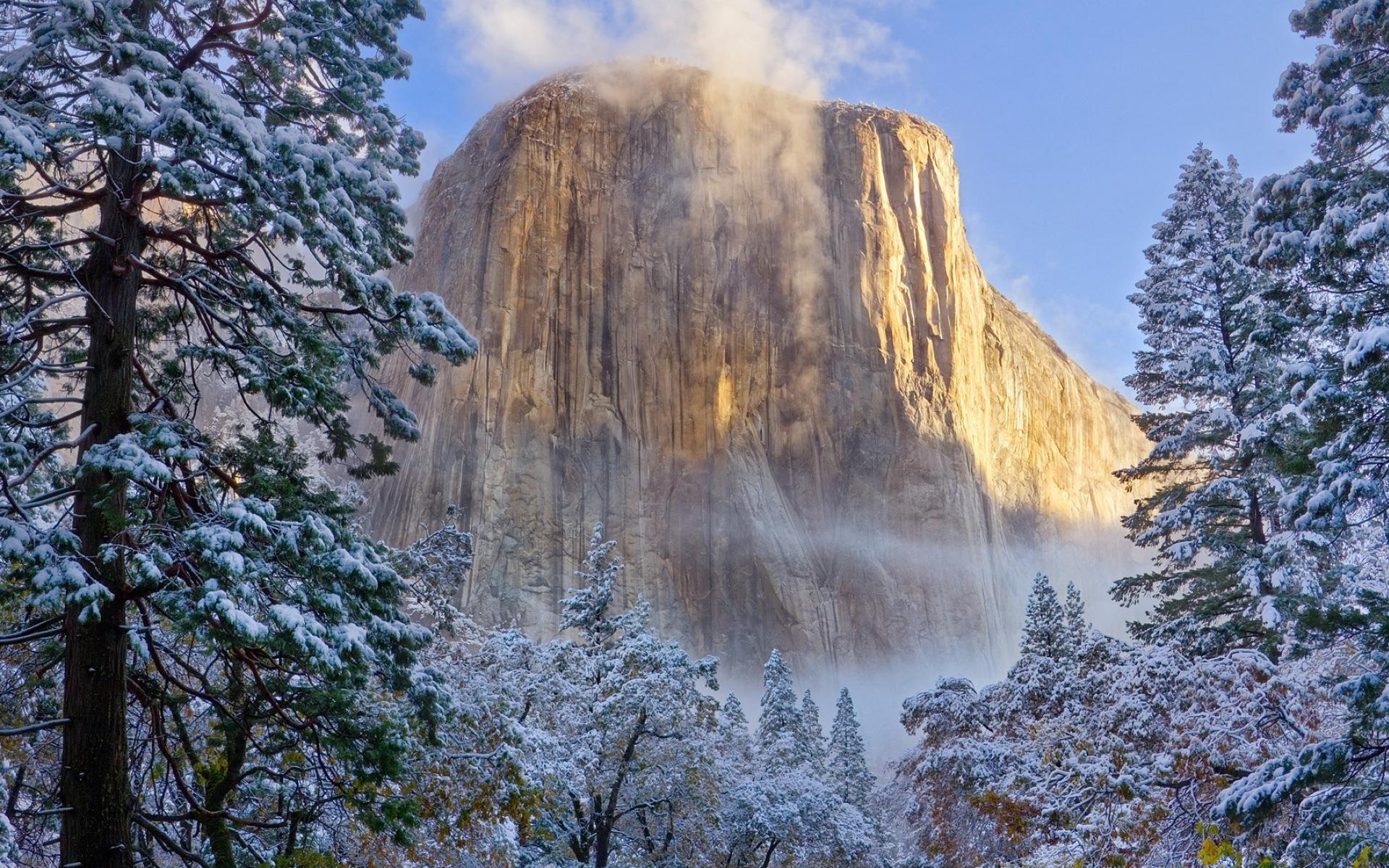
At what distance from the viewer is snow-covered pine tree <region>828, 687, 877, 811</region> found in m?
38.0

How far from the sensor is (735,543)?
7331 cm

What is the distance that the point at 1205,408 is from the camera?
18.5 m

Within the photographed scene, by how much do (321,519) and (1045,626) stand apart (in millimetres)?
22601

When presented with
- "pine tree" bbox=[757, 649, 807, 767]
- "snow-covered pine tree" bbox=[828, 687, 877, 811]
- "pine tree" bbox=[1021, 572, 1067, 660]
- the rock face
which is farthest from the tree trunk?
the rock face

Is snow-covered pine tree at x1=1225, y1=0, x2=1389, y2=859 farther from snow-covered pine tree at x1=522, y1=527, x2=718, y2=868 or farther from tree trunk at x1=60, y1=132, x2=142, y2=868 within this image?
snow-covered pine tree at x1=522, y1=527, x2=718, y2=868

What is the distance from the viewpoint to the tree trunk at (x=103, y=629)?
6.91 metres

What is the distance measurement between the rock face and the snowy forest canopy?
173 ft

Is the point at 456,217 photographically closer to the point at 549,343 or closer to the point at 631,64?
the point at 549,343

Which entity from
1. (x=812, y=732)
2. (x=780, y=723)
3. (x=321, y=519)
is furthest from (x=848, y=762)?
(x=321, y=519)

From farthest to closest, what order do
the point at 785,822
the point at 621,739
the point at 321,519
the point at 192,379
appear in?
the point at 785,822 < the point at 621,739 < the point at 192,379 < the point at 321,519

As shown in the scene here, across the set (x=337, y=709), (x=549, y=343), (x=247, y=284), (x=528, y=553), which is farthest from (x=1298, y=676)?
(x=549, y=343)

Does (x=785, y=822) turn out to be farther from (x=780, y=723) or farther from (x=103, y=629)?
(x=103, y=629)

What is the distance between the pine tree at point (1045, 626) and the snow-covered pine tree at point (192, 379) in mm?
20022

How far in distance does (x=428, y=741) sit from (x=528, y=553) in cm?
5885
